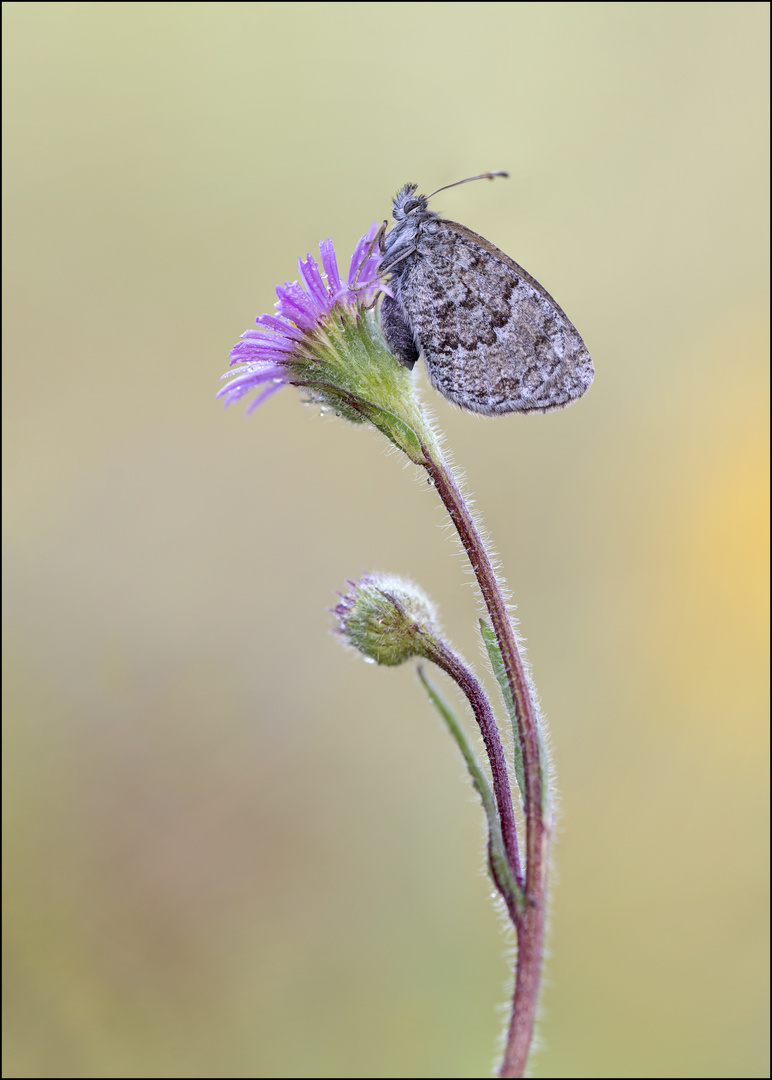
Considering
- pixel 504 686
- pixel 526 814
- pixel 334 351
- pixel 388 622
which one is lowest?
pixel 526 814

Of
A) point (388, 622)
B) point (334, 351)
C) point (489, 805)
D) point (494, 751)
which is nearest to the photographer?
point (489, 805)

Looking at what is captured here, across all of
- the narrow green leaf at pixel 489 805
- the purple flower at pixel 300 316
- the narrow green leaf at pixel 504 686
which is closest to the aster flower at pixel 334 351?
the purple flower at pixel 300 316

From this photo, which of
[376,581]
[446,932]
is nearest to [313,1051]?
[446,932]

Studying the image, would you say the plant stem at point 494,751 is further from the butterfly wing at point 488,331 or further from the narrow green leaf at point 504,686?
the butterfly wing at point 488,331

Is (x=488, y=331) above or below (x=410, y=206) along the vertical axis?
below

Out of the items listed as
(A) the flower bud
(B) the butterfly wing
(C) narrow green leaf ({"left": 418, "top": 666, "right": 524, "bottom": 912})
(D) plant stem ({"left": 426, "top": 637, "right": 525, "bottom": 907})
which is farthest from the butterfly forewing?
(C) narrow green leaf ({"left": 418, "top": 666, "right": 524, "bottom": 912})

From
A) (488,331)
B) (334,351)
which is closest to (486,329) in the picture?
(488,331)

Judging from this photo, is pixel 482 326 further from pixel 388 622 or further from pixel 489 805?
pixel 489 805
